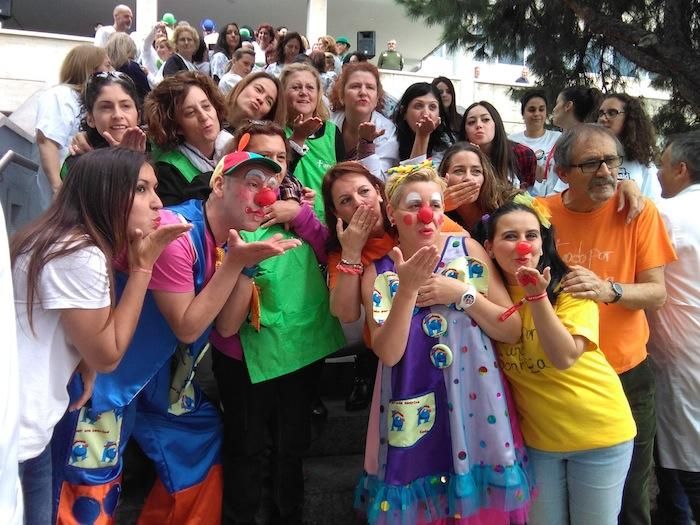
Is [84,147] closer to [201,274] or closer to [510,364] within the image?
[201,274]

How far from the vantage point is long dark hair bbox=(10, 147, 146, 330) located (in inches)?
68.7

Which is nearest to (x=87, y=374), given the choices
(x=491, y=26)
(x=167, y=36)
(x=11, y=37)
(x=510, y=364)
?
(x=510, y=364)

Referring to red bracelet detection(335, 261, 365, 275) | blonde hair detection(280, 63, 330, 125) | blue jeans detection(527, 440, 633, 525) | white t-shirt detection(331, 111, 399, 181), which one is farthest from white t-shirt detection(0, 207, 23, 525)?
blonde hair detection(280, 63, 330, 125)

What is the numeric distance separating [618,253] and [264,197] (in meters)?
1.54

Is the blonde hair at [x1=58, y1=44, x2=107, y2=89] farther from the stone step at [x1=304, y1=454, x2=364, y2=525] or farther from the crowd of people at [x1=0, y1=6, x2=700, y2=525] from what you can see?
the stone step at [x1=304, y1=454, x2=364, y2=525]

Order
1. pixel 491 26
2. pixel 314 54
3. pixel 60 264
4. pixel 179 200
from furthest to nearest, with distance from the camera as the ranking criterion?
A: pixel 314 54, pixel 491 26, pixel 179 200, pixel 60 264

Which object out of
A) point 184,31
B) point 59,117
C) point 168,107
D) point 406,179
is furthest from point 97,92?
point 184,31

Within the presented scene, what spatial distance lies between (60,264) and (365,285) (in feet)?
3.56

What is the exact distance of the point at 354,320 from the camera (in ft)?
7.52

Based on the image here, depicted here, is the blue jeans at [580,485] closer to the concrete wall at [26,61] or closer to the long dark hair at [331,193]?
the long dark hair at [331,193]

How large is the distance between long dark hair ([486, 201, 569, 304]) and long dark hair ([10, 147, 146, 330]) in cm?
137

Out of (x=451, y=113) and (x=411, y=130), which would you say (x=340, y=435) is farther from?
A: (x=451, y=113)

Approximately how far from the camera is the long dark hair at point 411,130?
3498 millimetres

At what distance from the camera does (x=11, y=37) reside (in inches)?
421
